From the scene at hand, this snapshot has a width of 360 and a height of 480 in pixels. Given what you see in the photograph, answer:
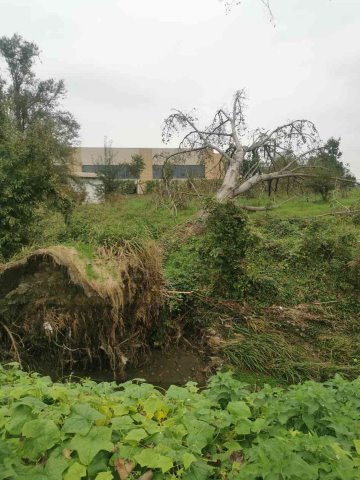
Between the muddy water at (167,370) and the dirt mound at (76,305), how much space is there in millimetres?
150

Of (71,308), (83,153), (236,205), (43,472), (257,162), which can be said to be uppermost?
(83,153)

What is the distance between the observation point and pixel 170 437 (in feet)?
7.34

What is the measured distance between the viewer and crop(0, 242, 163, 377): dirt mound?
18.9ft

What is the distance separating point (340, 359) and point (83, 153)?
143ft

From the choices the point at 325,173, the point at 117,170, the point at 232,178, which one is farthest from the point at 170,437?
the point at 117,170

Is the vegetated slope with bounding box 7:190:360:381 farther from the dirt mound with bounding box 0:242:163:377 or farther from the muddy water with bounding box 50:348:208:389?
the dirt mound with bounding box 0:242:163:377

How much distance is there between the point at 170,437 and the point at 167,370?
423 cm

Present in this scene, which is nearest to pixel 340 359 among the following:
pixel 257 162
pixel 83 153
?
pixel 257 162

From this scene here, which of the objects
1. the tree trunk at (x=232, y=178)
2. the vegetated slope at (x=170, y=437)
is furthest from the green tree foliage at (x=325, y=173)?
the vegetated slope at (x=170, y=437)

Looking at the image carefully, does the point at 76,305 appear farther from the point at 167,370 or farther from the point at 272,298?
the point at 272,298

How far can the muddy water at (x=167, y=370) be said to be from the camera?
611 centimetres

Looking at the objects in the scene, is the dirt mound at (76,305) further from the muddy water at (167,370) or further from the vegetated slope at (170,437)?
the vegetated slope at (170,437)

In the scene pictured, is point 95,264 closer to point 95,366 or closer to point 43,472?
point 95,366

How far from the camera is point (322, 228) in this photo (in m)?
9.65
